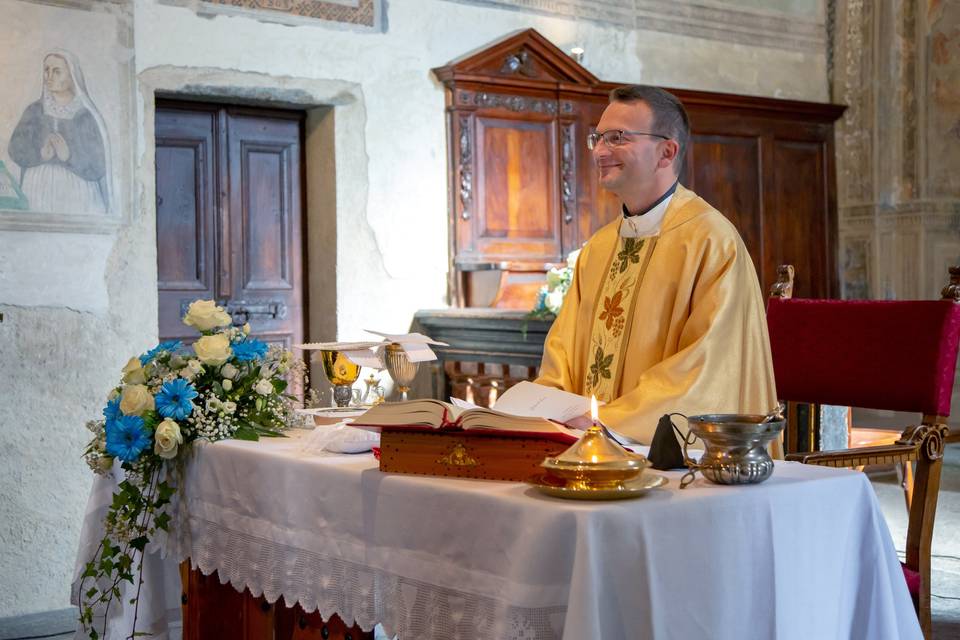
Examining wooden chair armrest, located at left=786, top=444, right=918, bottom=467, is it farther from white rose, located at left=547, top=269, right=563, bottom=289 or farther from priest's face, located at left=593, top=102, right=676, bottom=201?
white rose, located at left=547, top=269, right=563, bottom=289

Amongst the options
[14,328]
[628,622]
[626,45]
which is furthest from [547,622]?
[626,45]

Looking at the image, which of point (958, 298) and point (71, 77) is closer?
point (958, 298)

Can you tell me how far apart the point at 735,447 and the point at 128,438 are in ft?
5.55

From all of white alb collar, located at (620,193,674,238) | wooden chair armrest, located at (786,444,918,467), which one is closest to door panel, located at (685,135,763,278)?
white alb collar, located at (620,193,674,238)

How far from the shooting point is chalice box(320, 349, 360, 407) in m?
3.48

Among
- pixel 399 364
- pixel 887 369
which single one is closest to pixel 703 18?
pixel 887 369

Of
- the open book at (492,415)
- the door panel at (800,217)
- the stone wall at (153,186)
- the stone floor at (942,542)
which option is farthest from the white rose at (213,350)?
the door panel at (800,217)

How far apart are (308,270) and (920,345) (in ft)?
13.7

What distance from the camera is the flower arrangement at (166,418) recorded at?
10.5ft

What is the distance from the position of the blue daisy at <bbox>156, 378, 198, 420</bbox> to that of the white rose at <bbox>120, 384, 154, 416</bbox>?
0.11ft

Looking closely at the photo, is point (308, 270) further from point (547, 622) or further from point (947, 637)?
point (547, 622)

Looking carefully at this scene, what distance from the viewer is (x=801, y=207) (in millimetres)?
8734

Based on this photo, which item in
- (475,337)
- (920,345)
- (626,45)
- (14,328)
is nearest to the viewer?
(920,345)

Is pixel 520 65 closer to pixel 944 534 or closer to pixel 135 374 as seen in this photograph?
pixel 944 534
